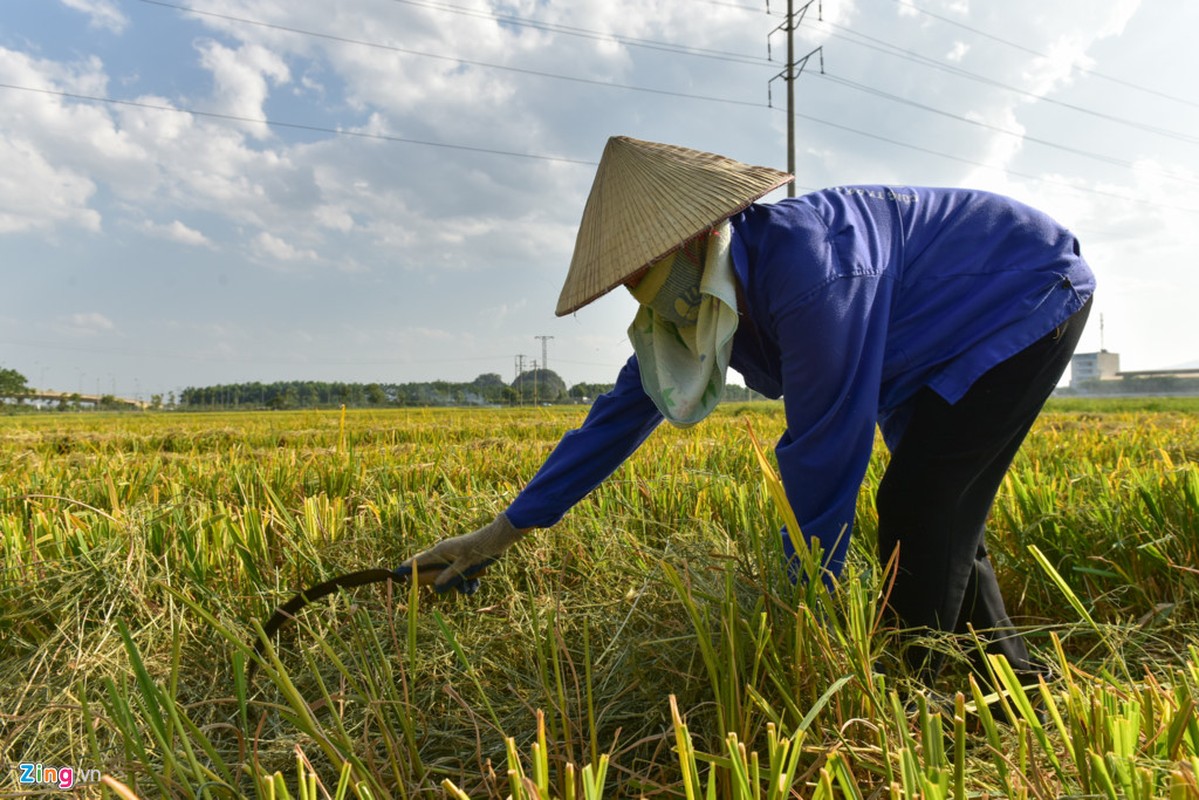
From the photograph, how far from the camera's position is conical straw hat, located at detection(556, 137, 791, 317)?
45.0 inches

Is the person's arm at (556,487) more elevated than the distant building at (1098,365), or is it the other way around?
the distant building at (1098,365)

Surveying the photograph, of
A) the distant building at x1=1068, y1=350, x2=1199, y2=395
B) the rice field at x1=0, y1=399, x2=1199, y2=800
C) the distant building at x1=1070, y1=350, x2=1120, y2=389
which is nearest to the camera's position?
the rice field at x1=0, y1=399, x2=1199, y2=800

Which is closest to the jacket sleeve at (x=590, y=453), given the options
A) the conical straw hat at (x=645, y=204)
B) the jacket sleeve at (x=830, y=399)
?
the conical straw hat at (x=645, y=204)

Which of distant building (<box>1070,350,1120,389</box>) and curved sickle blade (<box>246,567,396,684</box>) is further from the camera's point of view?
distant building (<box>1070,350,1120,389</box>)

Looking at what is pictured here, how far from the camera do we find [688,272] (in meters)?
1.25

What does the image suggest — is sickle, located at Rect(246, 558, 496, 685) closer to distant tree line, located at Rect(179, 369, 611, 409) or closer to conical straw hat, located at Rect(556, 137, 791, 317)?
conical straw hat, located at Rect(556, 137, 791, 317)

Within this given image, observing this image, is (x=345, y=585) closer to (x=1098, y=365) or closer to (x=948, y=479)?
(x=948, y=479)

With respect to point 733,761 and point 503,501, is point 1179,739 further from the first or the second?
point 503,501

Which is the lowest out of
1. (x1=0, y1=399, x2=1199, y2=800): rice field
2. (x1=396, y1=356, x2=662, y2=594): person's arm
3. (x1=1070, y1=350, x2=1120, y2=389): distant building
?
(x1=0, y1=399, x2=1199, y2=800): rice field

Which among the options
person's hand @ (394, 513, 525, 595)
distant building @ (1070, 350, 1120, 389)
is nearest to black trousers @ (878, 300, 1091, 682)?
person's hand @ (394, 513, 525, 595)

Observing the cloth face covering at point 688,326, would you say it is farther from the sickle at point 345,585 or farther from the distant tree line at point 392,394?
the distant tree line at point 392,394

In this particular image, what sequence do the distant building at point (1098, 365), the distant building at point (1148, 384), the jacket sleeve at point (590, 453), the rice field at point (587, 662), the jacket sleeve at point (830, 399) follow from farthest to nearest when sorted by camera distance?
the distant building at point (1098, 365) → the distant building at point (1148, 384) → the jacket sleeve at point (590, 453) → the jacket sleeve at point (830, 399) → the rice field at point (587, 662)

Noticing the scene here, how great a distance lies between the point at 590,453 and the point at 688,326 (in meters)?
0.35

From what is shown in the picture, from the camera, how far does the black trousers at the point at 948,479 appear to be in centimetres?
127
